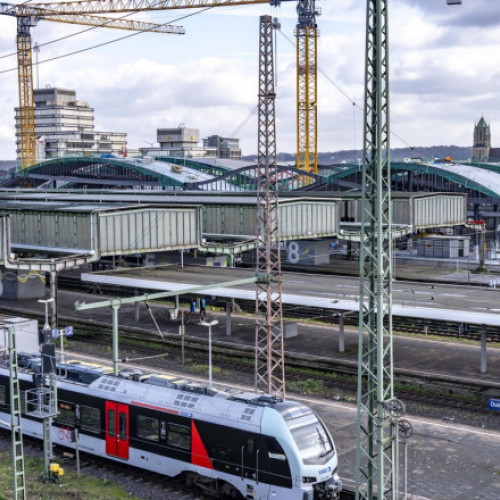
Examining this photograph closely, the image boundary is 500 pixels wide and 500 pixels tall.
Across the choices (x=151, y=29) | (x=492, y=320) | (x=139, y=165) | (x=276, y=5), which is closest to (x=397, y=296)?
(x=492, y=320)

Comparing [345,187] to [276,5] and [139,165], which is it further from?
[276,5]

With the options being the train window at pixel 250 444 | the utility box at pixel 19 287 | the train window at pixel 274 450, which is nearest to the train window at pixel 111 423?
the train window at pixel 250 444

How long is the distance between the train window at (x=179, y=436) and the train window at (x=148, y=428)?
49cm

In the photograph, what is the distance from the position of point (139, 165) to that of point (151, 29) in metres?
58.9

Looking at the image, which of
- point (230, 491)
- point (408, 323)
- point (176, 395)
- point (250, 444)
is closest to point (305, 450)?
point (250, 444)

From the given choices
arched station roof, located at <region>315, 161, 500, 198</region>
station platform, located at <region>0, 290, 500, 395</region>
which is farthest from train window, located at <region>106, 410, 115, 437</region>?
arched station roof, located at <region>315, 161, 500, 198</region>

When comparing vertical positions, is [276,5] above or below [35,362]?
above

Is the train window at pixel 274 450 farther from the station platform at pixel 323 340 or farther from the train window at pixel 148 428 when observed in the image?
the station platform at pixel 323 340

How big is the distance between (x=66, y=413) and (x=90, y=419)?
→ 1.36m

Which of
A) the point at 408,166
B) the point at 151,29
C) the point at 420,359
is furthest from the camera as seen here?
the point at 151,29

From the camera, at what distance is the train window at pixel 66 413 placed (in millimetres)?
26125

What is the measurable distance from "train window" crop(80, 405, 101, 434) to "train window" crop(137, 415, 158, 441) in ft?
5.87

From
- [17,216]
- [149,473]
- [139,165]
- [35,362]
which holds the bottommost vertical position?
[149,473]

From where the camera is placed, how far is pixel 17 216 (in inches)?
2046
